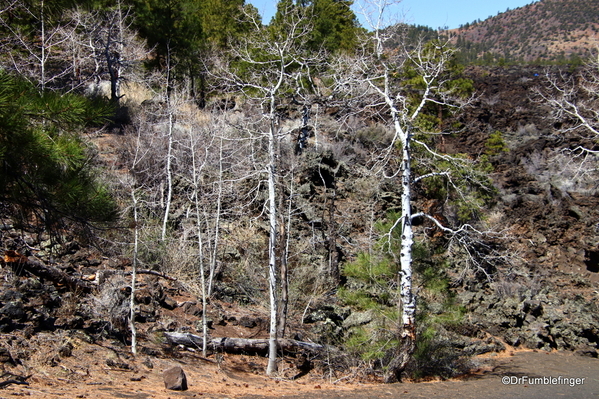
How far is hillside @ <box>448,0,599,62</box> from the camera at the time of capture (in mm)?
82750

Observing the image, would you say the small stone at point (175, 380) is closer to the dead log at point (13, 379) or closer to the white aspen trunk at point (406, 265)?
the dead log at point (13, 379)

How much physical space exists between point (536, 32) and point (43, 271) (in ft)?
365

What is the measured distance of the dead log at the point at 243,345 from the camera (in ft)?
37.2

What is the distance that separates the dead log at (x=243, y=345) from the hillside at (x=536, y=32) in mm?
73837

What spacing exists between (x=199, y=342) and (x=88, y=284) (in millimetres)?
3187

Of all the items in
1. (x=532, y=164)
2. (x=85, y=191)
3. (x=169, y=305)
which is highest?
(x=532, y=164)

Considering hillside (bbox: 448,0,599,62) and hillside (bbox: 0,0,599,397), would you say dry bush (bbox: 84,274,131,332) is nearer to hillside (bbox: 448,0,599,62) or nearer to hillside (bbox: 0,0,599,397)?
hillside (bbox: 0,0,599,397)

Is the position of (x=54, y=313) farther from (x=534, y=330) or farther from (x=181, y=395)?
(x=534, y=330)

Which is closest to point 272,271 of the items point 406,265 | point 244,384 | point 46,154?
point 244,384

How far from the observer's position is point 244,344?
11.9 m

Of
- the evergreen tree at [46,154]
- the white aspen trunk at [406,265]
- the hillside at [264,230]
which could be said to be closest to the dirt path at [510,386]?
the hillside at [264,230]

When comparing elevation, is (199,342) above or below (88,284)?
below

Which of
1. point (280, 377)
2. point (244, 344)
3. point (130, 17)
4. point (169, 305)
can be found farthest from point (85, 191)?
point (130, 17)

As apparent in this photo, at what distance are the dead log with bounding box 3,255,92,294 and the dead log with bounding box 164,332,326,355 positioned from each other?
2.58 meters
